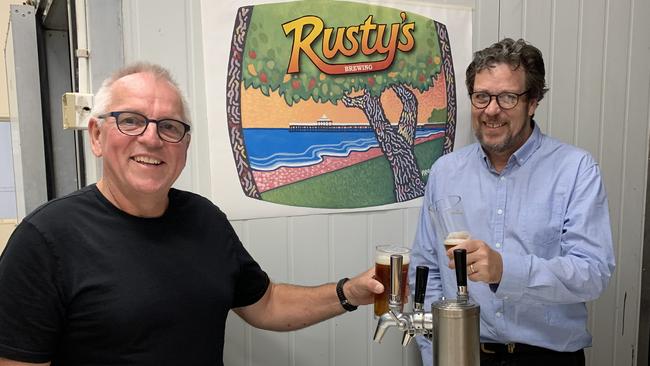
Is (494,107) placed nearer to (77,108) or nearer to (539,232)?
(539,232)

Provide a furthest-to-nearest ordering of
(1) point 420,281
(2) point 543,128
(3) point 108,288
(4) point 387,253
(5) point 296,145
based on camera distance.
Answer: (2) point 543,128
(5) point 296,145
(4) point 387,253
(3) point 108,288
(1) point 420,281

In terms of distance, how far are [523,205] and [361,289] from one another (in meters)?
0.57

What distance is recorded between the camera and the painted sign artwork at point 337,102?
5.22 ft

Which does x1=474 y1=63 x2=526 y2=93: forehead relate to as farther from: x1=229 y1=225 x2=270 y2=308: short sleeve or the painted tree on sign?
x1=229 y1=225 x2=270 y2=308: short sleeve

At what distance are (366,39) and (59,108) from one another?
63.6 inches

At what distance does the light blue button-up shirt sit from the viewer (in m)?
1.35

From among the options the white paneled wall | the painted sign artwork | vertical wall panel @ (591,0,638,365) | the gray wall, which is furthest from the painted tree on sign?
the gray wall

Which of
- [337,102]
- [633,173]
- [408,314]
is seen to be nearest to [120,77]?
[337,102]

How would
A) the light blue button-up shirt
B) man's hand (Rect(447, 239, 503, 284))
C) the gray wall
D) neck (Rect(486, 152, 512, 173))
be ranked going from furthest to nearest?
the gray wall
neck (Rect(486, 152, 512, 173))
the light blue button-up shirt
man's hand (Rect(447, 239, 503, 284))

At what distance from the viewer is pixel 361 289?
1393 millimetres

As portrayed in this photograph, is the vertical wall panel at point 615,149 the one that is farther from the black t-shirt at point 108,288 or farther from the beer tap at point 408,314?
the black t-shirt at point 108,288

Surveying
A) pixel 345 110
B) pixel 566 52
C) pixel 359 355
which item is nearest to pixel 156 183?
pixel 345 110

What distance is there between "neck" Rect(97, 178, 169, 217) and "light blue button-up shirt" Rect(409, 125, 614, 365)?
772 mm

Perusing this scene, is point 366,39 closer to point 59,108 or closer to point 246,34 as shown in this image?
point 246,34
